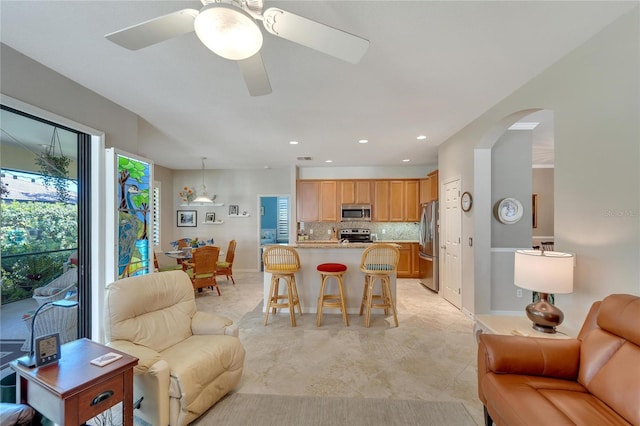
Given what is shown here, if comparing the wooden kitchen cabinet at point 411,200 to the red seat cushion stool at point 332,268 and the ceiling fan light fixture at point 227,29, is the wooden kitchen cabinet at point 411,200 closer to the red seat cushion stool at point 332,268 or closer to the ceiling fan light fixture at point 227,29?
the red seat cushion stool at point 332,268

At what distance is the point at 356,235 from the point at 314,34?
5.61 meters

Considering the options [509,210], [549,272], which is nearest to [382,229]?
[509,210]

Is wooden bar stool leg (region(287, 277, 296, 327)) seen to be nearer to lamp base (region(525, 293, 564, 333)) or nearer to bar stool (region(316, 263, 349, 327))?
bar stool (region(316, 263, 349, 327))

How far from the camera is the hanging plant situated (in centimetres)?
236

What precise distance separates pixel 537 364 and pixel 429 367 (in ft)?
3.67

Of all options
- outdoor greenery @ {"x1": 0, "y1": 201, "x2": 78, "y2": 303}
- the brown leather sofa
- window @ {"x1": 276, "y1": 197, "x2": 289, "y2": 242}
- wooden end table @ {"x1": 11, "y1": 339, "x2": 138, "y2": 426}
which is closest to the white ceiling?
outdoor greenery @ {"x1": 0, "y1": 201, "x2": 78, "y2": 303}

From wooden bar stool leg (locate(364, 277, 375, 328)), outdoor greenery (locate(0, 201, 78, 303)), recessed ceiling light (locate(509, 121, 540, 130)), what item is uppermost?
recessed ceiling light (locate(509, 121, 540, 130))

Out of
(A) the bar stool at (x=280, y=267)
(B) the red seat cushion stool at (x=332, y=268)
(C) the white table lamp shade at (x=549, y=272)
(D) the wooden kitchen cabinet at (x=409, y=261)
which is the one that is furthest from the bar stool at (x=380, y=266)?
(D) the wooden kitchen cabinet at (x=409, y=261)

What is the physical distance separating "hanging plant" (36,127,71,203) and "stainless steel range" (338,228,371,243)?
5.16 metres

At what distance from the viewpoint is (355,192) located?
6.54 metres

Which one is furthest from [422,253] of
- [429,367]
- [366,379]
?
[366,379]

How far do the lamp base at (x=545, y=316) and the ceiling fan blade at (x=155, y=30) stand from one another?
2875 mm

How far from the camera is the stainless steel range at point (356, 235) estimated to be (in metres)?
6.60

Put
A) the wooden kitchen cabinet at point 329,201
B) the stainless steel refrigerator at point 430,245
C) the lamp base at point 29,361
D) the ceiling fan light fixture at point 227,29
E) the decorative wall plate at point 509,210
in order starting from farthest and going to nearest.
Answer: the wooden kitchen cabinet at point 329,201 < the stainless steel refrigerator at point 430,245 < the decorative wall plate at point 509,210 < the lamp base at point 29,361 < the ceiling fan light fixture at point 227,29
